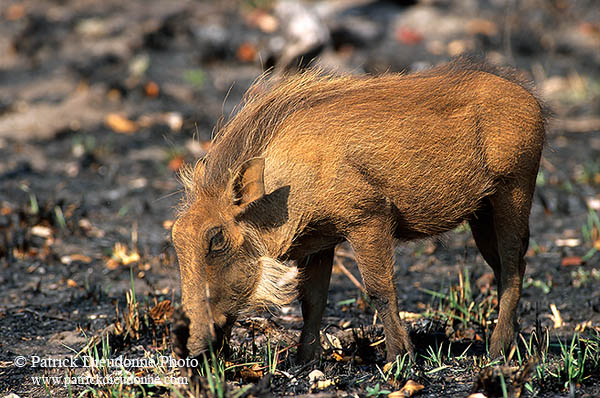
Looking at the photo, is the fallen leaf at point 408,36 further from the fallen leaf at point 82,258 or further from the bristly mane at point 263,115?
the bristly mane at point 263,115

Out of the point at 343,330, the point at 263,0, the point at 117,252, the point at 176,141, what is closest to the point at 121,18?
the point at 263,0

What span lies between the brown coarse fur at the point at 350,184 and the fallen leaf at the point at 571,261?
5.23 feet

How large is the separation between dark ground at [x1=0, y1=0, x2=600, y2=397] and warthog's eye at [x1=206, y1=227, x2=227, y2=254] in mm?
604

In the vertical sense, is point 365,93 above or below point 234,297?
above

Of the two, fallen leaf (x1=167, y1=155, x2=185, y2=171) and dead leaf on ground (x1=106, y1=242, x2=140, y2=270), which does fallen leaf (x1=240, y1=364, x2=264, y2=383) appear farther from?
fallen leaf (x1=167, y1=155, x2=185, y2=171)

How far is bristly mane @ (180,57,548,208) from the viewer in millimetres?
3301

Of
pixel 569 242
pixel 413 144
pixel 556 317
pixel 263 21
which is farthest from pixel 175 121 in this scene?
pixel 413 144

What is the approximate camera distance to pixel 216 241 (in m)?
3.16

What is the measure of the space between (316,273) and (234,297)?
0.62m

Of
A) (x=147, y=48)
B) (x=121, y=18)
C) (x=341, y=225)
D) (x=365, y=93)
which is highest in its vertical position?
(x=121, y=18)

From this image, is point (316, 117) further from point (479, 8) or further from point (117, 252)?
point (479, 8)

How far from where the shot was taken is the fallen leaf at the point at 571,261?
204 inches

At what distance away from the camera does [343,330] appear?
4078 millimetres

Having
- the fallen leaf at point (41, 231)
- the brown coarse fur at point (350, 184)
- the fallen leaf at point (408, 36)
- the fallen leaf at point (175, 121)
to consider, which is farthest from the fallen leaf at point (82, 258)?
the fallen leaf at point (408, 36)
